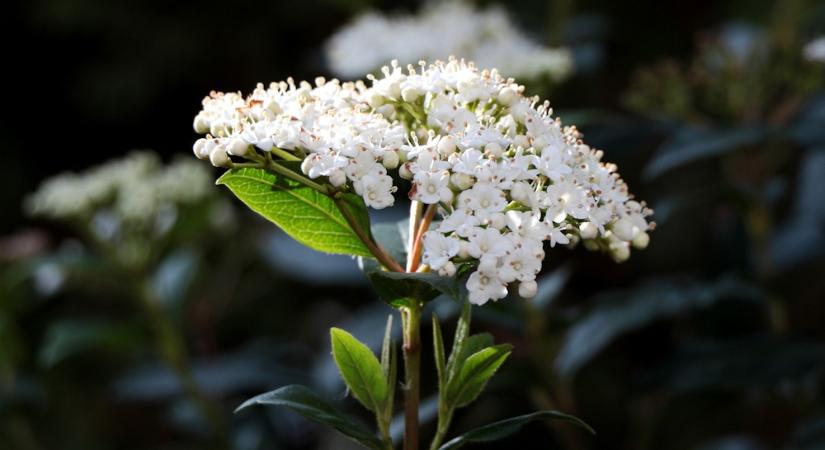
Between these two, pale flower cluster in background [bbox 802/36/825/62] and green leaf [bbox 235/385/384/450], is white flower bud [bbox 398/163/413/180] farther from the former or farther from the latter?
pale flower cluster in background [bbox 802/36/825/62]

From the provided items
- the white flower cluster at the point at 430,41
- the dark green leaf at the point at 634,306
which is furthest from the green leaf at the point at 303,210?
the white flower cluster at the point at 430,41

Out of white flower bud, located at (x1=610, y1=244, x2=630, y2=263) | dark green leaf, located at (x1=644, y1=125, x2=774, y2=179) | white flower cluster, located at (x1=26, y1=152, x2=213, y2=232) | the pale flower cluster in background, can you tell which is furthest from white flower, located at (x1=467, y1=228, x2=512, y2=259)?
white flower cluster, located at (x1=26, y1=152, x2=213, y2=232)

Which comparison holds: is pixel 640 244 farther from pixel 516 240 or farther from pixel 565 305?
pixel 565 305

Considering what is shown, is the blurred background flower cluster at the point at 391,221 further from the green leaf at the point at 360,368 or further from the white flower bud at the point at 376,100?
the white flower bud at the point at 376,100

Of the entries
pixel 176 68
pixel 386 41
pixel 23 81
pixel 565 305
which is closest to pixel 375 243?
pixel 386 41

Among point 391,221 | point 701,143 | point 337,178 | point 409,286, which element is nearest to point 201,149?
point 337,178

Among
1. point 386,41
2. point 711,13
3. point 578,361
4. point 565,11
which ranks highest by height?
point 711,13

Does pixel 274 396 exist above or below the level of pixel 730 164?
below
